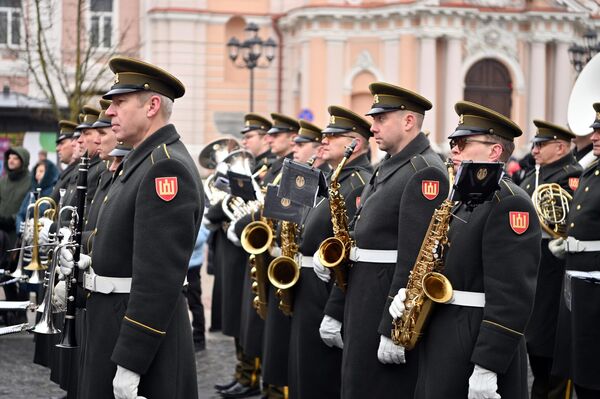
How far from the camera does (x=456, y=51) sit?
35.4 meters

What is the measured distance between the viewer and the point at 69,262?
19.7 ft

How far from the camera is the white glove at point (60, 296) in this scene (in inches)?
244

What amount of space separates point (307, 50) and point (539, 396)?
27583 millimetres

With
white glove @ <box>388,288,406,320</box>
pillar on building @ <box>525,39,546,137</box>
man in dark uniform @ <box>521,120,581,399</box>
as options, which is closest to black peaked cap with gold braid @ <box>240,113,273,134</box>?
man in dark uniform @ <box>521,120,581,399</box>

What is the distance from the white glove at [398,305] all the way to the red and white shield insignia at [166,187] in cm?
136

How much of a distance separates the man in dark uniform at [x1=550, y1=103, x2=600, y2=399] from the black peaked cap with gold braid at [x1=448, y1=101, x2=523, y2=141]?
5.11ft

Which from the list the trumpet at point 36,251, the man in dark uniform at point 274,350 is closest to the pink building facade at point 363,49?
the trumpet at point 36,251

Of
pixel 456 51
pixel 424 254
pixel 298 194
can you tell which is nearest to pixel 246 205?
pixel 298 194

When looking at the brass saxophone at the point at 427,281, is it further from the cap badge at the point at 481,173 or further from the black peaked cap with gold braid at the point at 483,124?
the black peaked cap with gold braid at the point at 483,124

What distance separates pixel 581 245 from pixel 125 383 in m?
3.82

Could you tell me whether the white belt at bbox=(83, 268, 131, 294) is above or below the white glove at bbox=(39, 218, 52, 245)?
below

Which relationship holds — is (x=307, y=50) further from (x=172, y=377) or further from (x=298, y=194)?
(x=172, y=377)

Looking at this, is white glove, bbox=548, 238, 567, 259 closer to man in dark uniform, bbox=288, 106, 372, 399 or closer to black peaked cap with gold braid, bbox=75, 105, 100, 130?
man in dark uniform, bbox=288, 106, 372, 399

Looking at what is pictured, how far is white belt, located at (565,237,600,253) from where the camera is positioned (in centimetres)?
807
